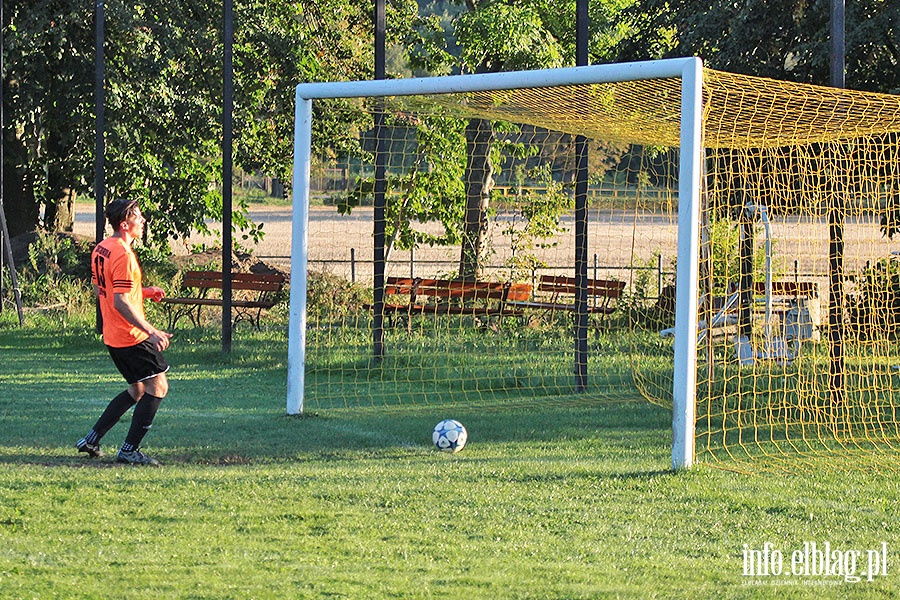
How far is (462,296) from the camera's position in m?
13.6

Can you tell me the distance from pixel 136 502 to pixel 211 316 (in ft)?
40.3

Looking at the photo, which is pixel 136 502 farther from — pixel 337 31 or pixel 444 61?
pixel 337 31

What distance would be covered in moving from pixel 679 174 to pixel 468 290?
21.4 ft

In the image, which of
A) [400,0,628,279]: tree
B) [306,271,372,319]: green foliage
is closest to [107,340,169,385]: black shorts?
[400,0,628,279]: tree

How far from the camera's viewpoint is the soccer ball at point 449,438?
320 inches

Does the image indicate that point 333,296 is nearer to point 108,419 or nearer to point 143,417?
point 108,419

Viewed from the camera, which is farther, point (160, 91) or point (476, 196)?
point (476, 196)

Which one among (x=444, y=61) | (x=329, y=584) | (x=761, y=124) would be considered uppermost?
(x=444, y=61)

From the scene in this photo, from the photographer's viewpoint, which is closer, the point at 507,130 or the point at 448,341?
the point at 448,341

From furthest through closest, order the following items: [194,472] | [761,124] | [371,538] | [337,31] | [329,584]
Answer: [337,31] → [761,124] → [194,472] → [371,538] → [329,584]

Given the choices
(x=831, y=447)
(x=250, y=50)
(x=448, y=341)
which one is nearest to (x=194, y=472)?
(x=831, y=447)

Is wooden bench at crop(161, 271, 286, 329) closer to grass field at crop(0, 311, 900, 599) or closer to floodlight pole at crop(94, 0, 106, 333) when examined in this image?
floodlight pole at crop(94, 0, 106, 333)

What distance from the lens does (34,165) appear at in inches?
760

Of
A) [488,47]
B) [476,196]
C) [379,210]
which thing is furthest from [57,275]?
[379,210]
